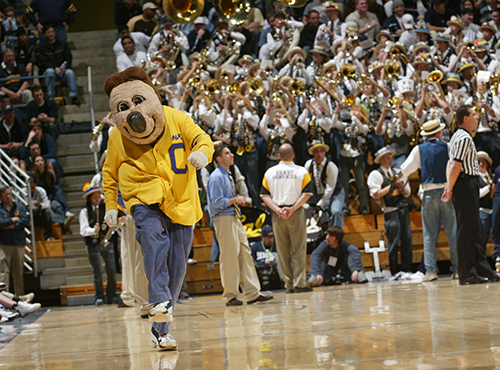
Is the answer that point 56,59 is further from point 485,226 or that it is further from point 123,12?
point 485,226

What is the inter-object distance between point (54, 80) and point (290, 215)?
6656 mm

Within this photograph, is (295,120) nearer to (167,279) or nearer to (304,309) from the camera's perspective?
(304,309)

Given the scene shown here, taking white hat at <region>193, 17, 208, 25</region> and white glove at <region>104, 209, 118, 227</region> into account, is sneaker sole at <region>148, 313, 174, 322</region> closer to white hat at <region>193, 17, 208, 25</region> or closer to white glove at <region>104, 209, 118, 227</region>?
white glove at <region>104, 209, 118, 227</region>

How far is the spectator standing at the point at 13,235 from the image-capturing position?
9.55 metres

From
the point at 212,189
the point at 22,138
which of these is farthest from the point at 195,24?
the point at 212,189

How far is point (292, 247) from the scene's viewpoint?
8445 millimetres

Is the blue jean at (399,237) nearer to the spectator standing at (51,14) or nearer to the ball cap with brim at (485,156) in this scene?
the ball cap with brim at (485,156)

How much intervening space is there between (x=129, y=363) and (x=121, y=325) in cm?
239

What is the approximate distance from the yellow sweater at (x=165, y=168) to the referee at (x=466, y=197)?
12.4 ft

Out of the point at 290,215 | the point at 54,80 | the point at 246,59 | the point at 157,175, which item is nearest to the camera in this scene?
the point at 157,175

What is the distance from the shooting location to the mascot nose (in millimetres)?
4199

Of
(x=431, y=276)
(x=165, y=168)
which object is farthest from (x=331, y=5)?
(x=165, y=168)

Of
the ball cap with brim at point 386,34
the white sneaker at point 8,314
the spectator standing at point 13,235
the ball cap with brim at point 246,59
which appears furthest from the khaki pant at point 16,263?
the ball cap with brim at point 386,34

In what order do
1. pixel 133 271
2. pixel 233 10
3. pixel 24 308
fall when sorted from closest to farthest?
1. pixel 233 10
2. pixel 133 271
3. pixel 24 308
